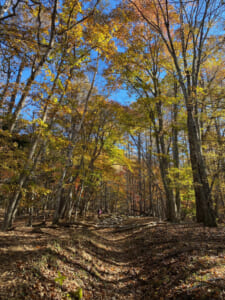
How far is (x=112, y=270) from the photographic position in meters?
5.33

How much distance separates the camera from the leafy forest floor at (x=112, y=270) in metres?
3.30

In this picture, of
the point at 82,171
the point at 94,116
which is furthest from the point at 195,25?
the point at 82,171

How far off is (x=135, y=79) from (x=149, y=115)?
2940 millimetres

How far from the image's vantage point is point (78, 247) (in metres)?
5.79

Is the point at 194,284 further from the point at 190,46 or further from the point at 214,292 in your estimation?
the point at 190,46

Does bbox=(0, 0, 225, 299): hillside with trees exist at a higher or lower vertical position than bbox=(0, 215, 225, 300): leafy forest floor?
higher

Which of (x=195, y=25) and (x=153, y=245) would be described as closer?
(x=153, y=245)

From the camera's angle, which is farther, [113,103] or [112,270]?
[113,103]

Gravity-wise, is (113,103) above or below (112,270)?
above

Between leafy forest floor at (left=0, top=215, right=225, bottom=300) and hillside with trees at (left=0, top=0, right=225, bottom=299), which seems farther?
hillside with trees at (left=0, top=0, right=225, bottom=299)

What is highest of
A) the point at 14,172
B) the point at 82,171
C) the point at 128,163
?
the point at 128,163

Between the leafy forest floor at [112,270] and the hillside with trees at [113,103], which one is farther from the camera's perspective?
the hillside with trees at [113,103]

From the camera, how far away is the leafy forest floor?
3.30m

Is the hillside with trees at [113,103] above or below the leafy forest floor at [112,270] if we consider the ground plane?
above
